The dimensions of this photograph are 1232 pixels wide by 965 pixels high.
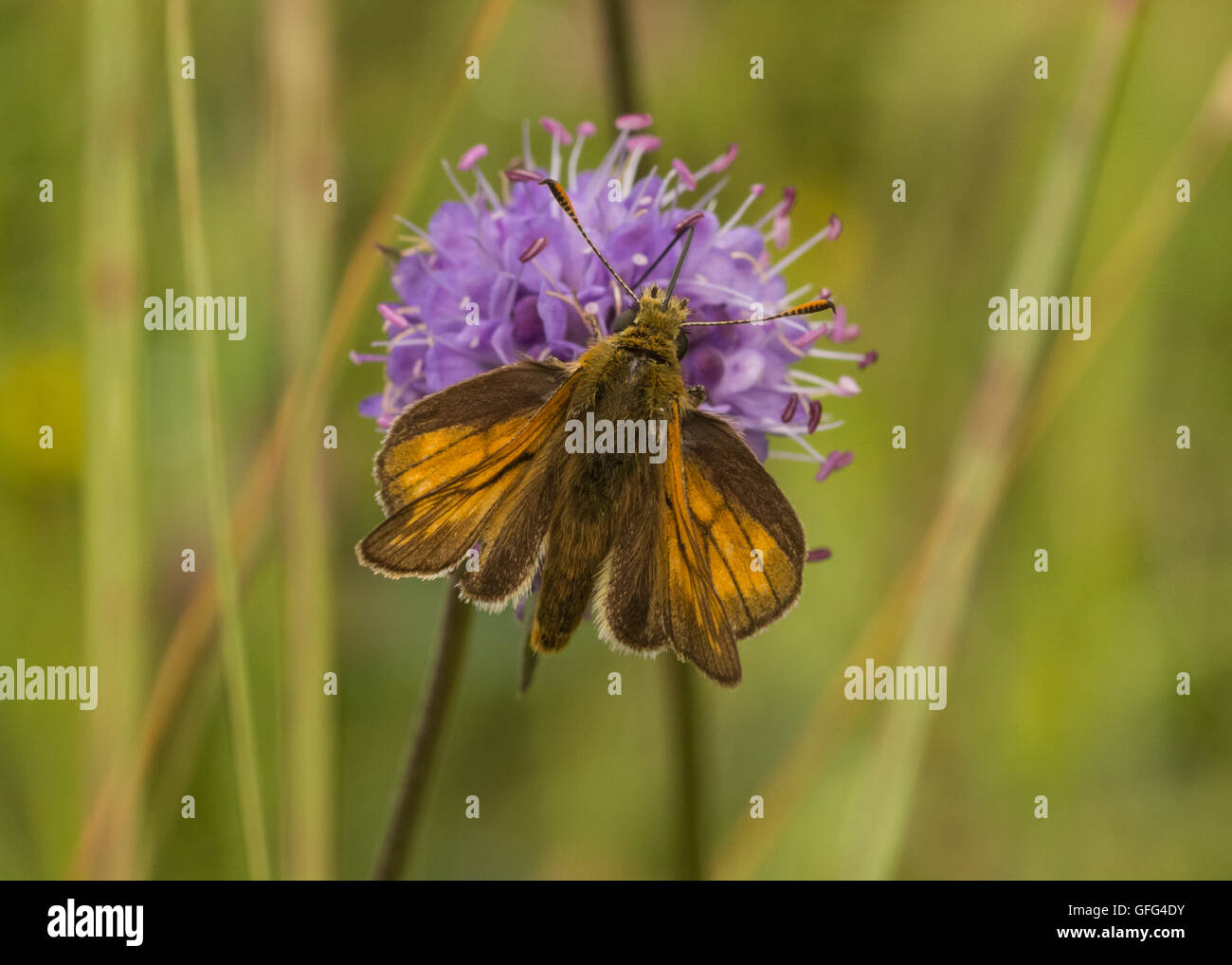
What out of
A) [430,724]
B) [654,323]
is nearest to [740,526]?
[654,323]

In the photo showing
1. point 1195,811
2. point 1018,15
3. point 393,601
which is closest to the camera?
point 1195,811

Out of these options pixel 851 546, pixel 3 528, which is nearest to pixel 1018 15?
pixel 851 546

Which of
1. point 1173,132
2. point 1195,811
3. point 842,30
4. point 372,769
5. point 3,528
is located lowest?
point 1195,811

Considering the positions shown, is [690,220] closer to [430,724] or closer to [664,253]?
[664,253]

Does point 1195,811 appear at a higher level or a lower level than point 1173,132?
lower

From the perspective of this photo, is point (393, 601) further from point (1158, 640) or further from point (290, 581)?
point (1158, 640)

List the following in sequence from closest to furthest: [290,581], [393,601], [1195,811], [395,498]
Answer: [395,498] → [290,581] → [1195,811] → [393,601]

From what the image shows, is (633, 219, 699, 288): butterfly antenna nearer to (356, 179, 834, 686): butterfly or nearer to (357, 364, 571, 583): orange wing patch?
(356, 179, 834, 686): butterfly

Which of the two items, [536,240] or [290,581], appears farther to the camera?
[290,581]
